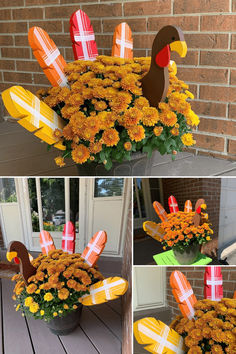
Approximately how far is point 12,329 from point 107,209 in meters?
0.63

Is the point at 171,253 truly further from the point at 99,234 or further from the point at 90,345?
the point at 90,345

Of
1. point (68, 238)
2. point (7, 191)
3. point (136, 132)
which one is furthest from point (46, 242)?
point (136, 132)

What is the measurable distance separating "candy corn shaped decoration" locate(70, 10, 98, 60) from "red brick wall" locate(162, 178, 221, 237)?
657 millimetres

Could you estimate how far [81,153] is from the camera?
1.11 m

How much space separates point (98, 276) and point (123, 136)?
0.50 meters

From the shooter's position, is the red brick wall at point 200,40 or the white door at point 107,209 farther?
the red brick wall at point 200,40

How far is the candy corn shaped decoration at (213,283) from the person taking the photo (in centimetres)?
105

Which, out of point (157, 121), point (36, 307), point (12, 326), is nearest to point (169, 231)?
point (157, 121)

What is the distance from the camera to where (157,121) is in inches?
44.0

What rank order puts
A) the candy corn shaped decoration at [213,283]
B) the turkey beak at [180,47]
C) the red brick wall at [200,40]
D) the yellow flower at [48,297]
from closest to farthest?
the turkey beak at [180,47], the candy corn shaped decoration at [213,283], the yellow flower at [48,297], the red brick wall at [200,40]

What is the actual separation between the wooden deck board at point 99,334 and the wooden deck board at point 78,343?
0.02 m

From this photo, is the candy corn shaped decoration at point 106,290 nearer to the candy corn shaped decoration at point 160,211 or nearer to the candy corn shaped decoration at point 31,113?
the candy corn shaped decoration at point 160,211

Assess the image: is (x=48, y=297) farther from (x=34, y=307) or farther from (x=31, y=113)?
(x=31, y=113)

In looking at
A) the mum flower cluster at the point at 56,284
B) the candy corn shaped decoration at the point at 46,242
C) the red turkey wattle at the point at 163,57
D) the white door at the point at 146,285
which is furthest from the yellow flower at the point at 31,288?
the red turkey wattle at the point at 163,57
